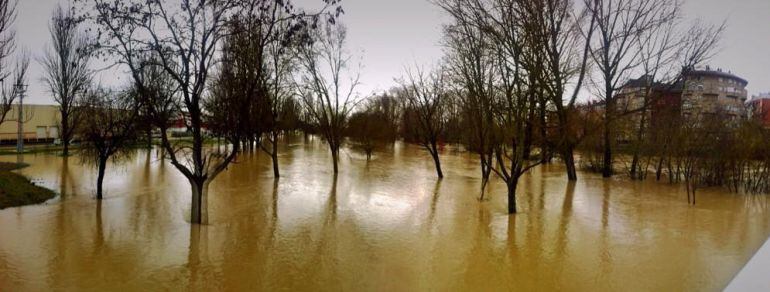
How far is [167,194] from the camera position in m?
14.4

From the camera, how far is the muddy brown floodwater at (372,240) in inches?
265

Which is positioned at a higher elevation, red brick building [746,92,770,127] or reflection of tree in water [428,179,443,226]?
red brick building [746,92,770,127]

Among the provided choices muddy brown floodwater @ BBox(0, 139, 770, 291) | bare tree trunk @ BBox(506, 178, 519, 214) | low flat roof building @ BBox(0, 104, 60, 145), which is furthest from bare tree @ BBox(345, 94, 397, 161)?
low flat roof building @ BBox(0, 104, 60, 145)

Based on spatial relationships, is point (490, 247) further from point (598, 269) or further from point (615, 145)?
point (615, 145)

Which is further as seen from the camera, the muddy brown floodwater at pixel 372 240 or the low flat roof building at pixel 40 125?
the low flat roof building at pixel 40 125

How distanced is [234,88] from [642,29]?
19522mm

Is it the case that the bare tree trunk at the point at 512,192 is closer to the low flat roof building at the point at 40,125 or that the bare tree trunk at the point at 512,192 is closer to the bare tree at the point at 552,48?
the bare tree at the point at 552,48

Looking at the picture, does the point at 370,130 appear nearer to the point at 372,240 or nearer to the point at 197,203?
the point at 197,203

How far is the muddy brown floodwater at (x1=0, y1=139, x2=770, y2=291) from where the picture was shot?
6.74 m

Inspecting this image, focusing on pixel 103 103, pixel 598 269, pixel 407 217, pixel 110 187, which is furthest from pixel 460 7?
pixel 103 103

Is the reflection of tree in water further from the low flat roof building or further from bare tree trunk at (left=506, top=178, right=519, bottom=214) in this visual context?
the low flat roof building

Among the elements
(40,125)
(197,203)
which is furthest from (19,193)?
(40,125)

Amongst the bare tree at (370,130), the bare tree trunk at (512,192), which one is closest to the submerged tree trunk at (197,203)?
the bare tree trunk at (512,192)

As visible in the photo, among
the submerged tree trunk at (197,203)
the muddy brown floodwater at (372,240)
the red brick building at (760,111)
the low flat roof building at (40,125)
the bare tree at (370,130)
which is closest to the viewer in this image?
the muddy brown floodwater at (372,240)
